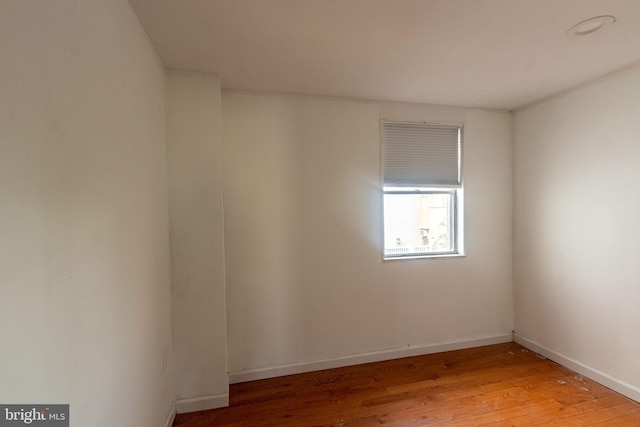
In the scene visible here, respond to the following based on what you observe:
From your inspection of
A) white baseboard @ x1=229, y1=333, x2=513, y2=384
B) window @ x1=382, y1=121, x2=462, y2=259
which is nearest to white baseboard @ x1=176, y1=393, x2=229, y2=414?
white baseboard @ x1=229, y1=333, x2=513, y2=384

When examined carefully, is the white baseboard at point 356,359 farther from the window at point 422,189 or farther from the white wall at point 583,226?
the window at point 422,189

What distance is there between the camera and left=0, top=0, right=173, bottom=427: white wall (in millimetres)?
723

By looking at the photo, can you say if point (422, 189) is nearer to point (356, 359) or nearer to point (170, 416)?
point (356, 359)

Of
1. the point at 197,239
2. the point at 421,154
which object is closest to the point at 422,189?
the point at 421,154

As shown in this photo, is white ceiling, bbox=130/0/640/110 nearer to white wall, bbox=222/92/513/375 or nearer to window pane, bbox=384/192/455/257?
white wall, bbox=222/92/513/375

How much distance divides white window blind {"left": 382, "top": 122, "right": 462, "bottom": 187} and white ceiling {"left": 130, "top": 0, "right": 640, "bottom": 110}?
420 millimetres

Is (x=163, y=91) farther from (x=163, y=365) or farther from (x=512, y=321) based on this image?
(x=512, y=321)

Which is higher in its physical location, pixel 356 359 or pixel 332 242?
pixel 332 242

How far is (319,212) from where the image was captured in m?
2.73

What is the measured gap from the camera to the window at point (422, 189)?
2945 millimetres

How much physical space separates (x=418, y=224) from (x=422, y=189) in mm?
362

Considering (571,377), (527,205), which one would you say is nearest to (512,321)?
(571,377)

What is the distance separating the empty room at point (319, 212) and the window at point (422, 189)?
2 centimetres

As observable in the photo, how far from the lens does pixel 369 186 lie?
2.83 m
